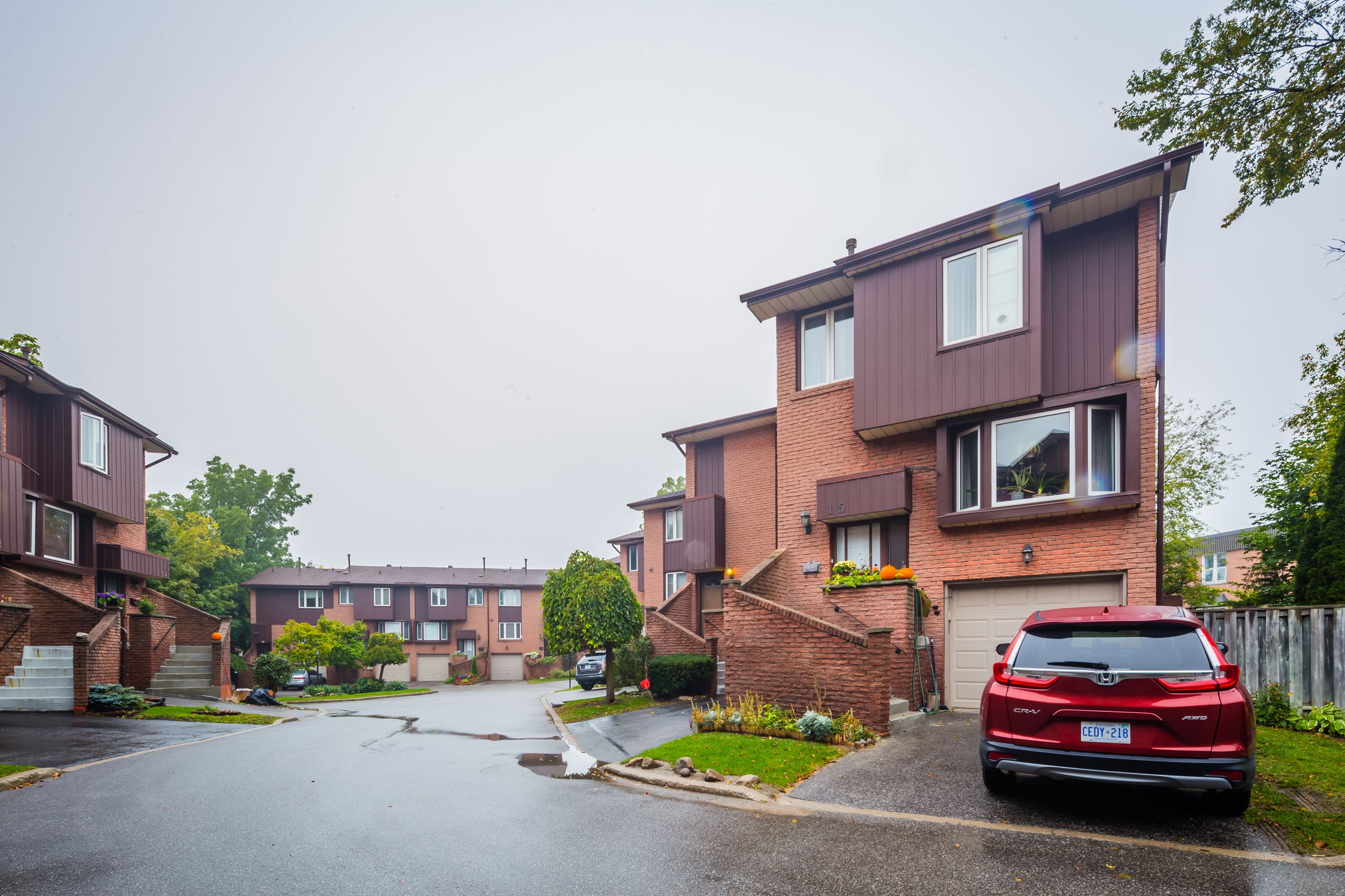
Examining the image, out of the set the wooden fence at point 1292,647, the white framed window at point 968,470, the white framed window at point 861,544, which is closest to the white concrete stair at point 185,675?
the white framed window at point 861,544

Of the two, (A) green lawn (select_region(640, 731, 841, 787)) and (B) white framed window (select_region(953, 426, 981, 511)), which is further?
(B) white framed window (select_region(953, 426, 981, 511))

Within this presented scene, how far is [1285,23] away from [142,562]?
1120 inches

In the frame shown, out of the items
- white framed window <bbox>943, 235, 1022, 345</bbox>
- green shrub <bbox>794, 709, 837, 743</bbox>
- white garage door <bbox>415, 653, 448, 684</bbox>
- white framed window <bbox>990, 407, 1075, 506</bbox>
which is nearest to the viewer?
green shrub <bbox>794, 709, 837, 743</bbox>

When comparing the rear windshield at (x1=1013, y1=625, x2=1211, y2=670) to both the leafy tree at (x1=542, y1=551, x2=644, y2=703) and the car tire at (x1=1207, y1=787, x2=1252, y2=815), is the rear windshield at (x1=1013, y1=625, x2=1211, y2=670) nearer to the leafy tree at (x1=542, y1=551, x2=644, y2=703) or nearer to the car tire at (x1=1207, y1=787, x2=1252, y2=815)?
the car tire at (x1=1207, y1=787, x2=1252, y2=815)

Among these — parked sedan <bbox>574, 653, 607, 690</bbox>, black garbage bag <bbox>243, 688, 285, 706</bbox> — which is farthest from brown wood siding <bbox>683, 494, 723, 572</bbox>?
black garbage bag <bbox>243, 688, 285, 706</bbox>

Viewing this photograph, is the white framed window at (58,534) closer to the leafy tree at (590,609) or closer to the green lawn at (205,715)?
the green lawn at (205,715)

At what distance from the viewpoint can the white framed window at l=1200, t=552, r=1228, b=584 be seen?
4925 cm

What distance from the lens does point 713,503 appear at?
68.8ft

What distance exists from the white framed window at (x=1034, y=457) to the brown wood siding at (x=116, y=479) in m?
22.6

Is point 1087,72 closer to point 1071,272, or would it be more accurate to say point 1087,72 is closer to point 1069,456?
point 1071,272

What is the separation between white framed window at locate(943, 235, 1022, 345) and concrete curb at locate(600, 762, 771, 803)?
914cm

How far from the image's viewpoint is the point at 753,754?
9.10m

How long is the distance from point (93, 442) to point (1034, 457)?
78.7 ft

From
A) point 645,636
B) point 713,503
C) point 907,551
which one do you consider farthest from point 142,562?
point 907,551
